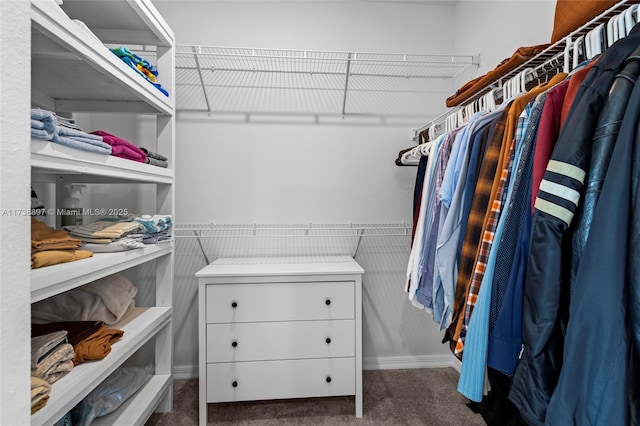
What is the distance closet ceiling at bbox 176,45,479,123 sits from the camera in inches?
77.7

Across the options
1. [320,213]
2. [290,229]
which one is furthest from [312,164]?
[290,229]

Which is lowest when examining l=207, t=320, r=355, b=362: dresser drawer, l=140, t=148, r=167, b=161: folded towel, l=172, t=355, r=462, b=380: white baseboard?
l=172, t=355, r=462, b=380: white baseboard

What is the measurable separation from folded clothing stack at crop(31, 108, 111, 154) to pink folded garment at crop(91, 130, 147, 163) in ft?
0.35

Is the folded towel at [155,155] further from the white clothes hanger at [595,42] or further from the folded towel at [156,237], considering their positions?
the white clothes hanger at [595,42]

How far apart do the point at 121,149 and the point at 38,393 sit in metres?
0.88

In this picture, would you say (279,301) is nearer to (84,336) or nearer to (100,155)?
(84,336)

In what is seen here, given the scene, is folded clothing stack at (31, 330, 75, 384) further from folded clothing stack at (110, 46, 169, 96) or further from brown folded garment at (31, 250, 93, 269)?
folded clothing stack at (110, 46, 169, 96)

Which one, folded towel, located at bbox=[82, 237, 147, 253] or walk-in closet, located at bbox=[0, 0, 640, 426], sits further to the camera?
folded towel, located at bbox=[82, 237, 147, 253]

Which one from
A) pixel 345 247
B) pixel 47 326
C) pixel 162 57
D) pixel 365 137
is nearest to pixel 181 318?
pixel 47 326

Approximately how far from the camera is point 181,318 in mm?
1991

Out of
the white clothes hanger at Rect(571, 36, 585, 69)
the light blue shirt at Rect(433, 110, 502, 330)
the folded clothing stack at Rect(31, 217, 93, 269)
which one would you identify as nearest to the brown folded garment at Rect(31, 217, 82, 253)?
the folded clothing stack at Rect(31, 217, 93, 269)

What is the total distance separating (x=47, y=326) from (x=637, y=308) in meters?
1.73

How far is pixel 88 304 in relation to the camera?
1.27m

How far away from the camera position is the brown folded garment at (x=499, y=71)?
1.07 m
